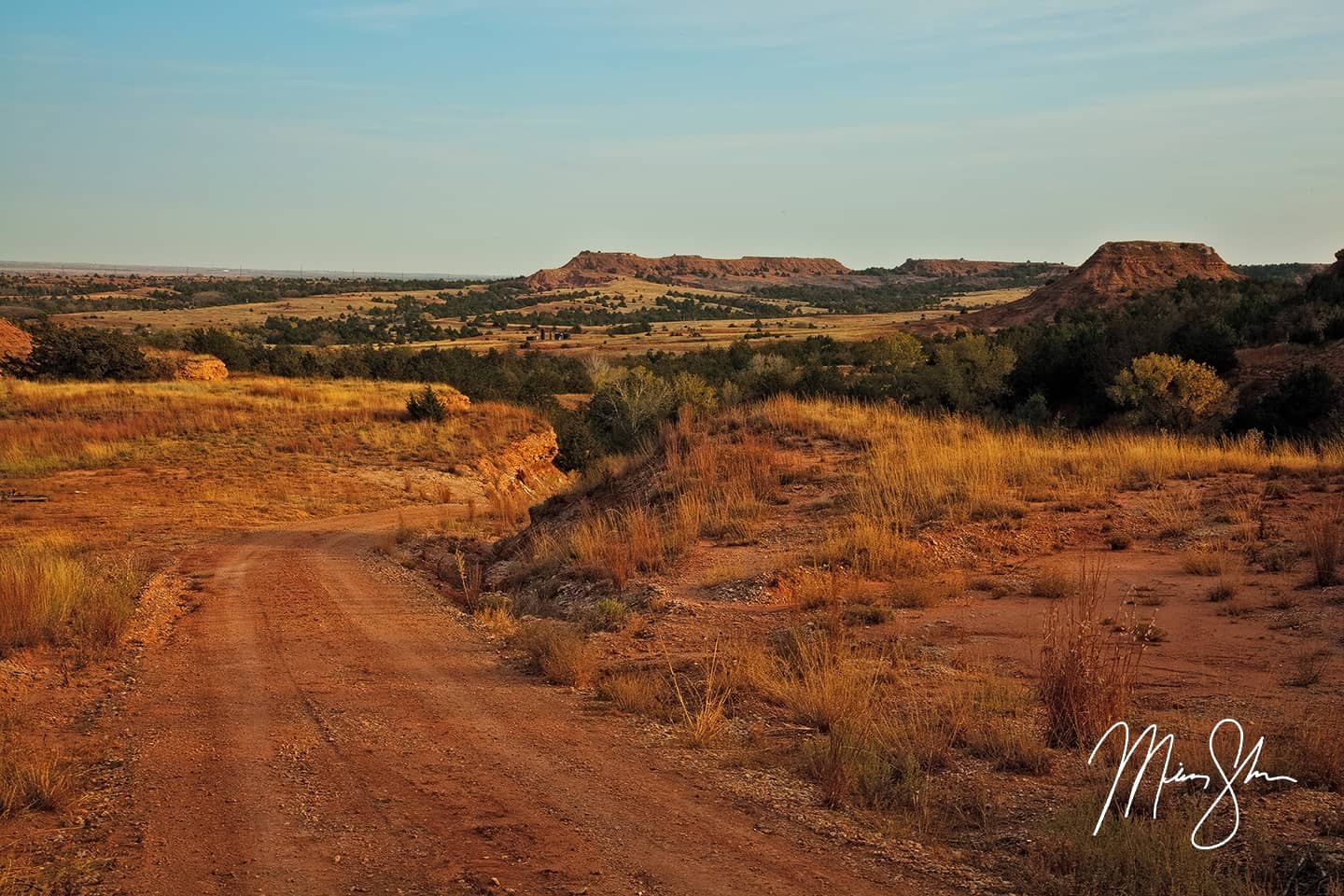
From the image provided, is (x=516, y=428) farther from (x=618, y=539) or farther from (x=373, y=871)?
(x=373, y=871)

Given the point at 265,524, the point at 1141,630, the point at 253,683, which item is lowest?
the point at 265,524

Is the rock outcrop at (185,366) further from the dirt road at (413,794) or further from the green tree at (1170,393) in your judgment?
the green tree at (1170,393)

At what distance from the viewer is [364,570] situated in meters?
13.6

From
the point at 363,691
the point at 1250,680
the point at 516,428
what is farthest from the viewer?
the point at 516,428

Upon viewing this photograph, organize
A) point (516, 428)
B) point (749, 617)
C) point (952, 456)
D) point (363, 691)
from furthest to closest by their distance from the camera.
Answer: point (516, 428), point (952, 456), point (749, 617), point (363, 691)

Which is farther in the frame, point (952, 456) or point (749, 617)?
point (952, 456)

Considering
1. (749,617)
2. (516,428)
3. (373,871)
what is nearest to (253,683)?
(373,871)

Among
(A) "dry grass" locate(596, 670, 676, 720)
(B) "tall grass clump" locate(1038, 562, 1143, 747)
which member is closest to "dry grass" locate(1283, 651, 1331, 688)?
(B) "tall grass clump" locate(1038, 562, 1143, 747)

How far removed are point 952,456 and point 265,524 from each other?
14754 mm

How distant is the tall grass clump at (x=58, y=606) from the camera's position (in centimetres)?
852

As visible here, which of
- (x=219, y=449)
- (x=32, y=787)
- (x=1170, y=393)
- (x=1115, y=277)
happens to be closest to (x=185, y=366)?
(x=219, y=449)

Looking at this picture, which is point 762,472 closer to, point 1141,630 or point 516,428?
point 1141,630

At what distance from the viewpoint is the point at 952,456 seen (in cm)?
1348

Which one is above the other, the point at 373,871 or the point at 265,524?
the point at 373,871
